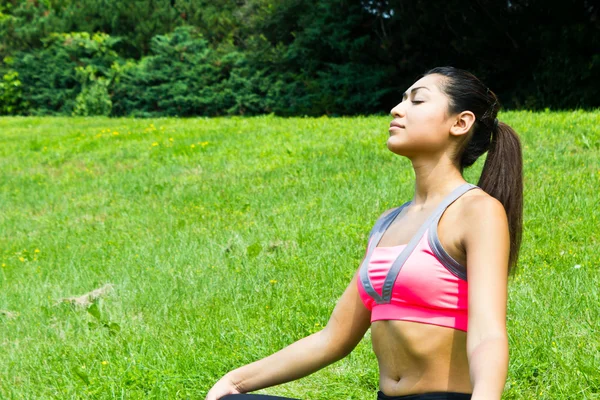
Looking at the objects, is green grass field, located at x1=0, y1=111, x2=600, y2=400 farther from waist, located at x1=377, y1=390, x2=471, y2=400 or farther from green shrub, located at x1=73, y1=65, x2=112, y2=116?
green shrub, located at x1=73, y1=65, x2=112, y2=116

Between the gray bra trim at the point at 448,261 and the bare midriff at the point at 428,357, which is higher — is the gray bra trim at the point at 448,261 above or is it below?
above

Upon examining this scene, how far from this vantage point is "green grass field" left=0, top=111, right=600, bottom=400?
162 inches

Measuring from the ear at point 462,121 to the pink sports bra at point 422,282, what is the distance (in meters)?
0.19

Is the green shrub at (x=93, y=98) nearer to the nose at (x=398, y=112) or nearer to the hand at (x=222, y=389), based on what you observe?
the hand at (x=222, y=389)

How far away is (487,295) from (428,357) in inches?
11.1

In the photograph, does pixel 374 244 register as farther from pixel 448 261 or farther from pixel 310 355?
pixel 310 355

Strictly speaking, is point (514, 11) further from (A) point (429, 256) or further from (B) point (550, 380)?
(A) point (429, 256)

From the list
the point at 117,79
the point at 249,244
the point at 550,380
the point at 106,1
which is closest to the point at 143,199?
the point at 249,244

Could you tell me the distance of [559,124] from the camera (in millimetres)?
9312

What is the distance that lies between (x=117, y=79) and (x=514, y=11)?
1204 cm

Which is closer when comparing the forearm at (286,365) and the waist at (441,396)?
the waist at (441,396)

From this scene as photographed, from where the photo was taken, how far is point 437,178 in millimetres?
2322

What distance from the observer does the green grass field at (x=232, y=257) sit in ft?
13.5

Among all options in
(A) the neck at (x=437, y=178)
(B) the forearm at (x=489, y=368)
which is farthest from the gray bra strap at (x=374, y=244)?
(B) the forearm at (x=489, y=368)
